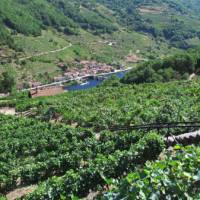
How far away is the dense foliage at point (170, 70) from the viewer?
309 feet

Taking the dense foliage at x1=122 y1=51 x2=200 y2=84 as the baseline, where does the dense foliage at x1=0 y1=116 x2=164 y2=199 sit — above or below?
above

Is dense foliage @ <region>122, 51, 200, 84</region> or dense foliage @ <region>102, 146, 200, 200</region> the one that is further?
dense foliage @ <region>122, 51, 200, 84</region>

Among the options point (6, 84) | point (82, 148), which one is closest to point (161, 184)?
point (82, 148)

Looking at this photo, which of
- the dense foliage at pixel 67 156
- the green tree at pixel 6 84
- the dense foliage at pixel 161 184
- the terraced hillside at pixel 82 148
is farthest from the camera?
the green tree at pixel 6 84

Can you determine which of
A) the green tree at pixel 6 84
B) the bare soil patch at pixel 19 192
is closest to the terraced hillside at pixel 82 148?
the bare soil patch at pixel 19 192

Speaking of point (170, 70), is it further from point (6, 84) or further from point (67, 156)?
point (67, 156)

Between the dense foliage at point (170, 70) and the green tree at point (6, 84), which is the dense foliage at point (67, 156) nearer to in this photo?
the dense foliage at point (170, 70)

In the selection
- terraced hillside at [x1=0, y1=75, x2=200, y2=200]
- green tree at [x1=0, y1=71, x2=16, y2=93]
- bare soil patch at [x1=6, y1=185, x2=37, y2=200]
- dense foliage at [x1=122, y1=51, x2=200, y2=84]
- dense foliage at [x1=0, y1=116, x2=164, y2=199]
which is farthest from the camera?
green tree at [x1=0, y1=71, x2=16, y2=93]

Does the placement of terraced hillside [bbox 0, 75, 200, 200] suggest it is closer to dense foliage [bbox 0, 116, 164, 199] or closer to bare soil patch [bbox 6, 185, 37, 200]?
dense foliage [bbox 0, 116, 164, 199]

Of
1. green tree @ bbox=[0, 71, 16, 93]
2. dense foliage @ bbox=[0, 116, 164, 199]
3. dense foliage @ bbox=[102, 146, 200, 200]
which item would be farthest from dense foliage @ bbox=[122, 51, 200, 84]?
dense foliage @ bbox=[102, 146, 200, 200]

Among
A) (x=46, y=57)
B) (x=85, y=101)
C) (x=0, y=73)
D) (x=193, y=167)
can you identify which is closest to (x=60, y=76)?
(x=46, y=57)

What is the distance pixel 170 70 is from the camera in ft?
319

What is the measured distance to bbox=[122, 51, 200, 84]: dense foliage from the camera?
94.2 meters

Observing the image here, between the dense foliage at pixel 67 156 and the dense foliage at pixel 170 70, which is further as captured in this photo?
the dense foliage at pixel 170 70
